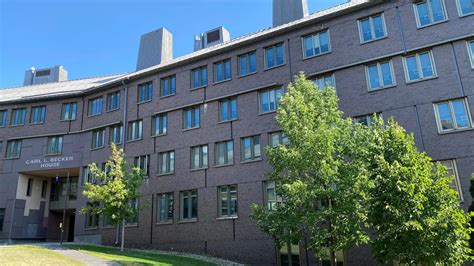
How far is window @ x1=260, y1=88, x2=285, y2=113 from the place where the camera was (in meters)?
27.5

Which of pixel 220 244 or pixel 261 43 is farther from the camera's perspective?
pixel 261 43

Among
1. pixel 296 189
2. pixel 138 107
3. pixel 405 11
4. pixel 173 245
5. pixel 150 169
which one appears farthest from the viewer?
pixel 138 107

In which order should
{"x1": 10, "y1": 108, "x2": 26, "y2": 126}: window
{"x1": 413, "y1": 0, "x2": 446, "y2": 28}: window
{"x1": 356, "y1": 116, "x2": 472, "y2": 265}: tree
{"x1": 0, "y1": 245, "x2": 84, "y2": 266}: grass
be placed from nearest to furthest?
{"x1": 356, "y1": 116, "x2": 472, "y2": 265}: tree, {"x1": 0, "y1": 245, "x2": 84, "y2": 266}: grass, {"x1": 413, "y1": 0, "x2": 446, "y2": 28}: window, {"x1": 10, "y1": 108, "x2": 26, "y2": 126}: window

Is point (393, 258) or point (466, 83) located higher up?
point (466, 83)

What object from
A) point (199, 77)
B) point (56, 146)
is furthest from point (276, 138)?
point (56, 146)

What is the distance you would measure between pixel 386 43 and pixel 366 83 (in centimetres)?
268

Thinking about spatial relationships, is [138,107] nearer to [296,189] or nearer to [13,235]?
[13,235]

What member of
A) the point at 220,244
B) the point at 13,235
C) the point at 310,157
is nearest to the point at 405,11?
the point at 310,157

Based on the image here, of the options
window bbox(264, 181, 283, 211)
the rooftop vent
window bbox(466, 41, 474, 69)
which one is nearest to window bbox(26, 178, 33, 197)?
the rooftop vent

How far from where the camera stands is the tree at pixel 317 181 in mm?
16531

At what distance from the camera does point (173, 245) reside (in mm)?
28719

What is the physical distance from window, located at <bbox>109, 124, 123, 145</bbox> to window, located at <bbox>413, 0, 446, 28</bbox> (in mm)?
23805

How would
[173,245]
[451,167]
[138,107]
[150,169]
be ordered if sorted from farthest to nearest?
[138,107] → [150,169] → [173,245] → [451,167]

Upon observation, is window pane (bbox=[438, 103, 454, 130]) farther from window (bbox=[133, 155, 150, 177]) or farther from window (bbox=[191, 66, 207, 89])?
window (bbox=[133, 155, 150, 177])
